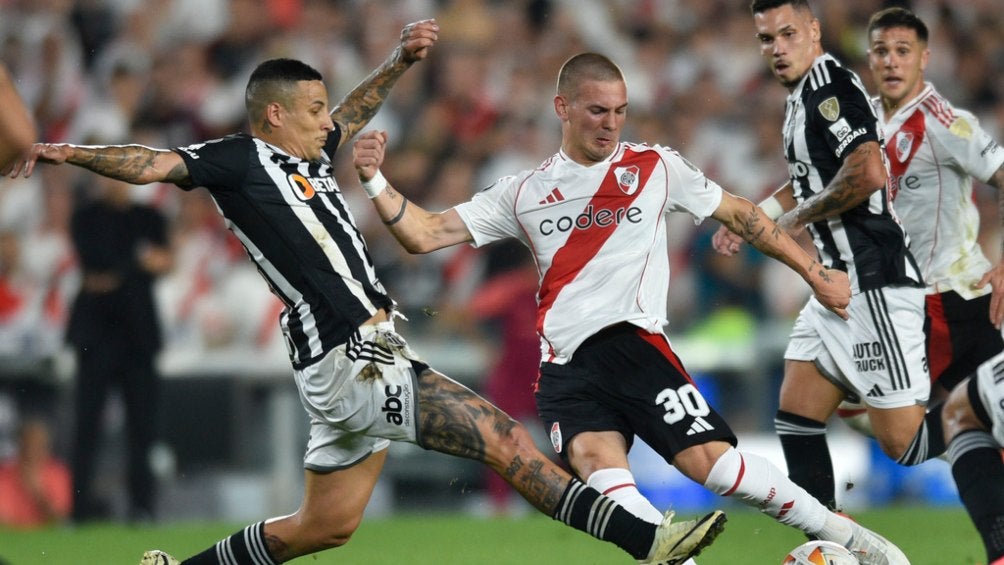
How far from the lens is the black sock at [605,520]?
18.5 ft

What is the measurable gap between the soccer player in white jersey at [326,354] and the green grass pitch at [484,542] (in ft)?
7.78

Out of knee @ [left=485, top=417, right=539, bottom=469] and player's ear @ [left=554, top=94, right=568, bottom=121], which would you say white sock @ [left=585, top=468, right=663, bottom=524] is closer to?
knee @ [left=485, top=417, right=539, bottom=469]

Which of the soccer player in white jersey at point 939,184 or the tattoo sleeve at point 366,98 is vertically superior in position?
the tattoo sleeve at point 366,98

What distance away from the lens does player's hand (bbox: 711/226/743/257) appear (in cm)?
671

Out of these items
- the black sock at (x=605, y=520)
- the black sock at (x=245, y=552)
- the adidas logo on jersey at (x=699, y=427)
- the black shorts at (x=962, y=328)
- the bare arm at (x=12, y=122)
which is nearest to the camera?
the bare arm at (x=12, y=122)

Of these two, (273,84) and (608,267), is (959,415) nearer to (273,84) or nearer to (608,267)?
(608,267)

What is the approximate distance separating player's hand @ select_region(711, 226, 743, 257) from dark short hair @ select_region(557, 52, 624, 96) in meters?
0.94

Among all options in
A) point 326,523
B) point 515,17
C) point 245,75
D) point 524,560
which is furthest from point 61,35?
point 326,523

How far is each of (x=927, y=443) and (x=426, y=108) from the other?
28.5ft

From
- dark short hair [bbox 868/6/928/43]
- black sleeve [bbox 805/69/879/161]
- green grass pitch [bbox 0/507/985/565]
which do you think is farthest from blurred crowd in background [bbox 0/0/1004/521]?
black sleeve [bbox 805/69/879/161]

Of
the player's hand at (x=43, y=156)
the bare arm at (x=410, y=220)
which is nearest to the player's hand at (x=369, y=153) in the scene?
the bare arm at (x=410, y=220)

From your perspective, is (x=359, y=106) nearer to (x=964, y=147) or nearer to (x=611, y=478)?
(x=611, y=478)

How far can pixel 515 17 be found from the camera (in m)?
16.0

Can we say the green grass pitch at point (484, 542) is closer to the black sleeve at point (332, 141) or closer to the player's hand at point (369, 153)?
the black sleeve at point (332, 141)
